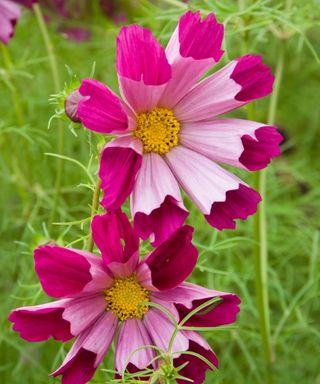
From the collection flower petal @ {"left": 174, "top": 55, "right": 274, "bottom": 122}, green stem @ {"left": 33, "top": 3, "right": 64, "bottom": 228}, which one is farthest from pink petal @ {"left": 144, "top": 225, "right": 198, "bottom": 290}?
green stem @ {"left": 33, "top": 3, "right": 64, "bottom": 228}

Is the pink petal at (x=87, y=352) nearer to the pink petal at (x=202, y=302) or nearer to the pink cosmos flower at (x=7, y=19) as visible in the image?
Result: the pink petal at (x=202, y=302)

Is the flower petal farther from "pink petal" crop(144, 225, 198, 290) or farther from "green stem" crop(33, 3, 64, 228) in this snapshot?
"green stem" crop(33, 3, 64, 228)

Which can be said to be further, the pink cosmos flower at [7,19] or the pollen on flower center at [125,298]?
the pink cosmos flower at [7,19]

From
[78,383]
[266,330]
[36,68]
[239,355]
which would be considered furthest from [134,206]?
[36,68]

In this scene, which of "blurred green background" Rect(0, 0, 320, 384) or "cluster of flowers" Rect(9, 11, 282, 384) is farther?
"blurred green background" Rect(0, 0, 320, 384)

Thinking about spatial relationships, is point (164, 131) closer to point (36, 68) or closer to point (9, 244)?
point (9, 244)

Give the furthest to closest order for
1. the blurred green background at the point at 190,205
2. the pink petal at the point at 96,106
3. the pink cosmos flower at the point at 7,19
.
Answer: the blurred green background at the point at 190,205, the pink cosmos flower at the point at 7,19, the pink petal at the point at 96,106

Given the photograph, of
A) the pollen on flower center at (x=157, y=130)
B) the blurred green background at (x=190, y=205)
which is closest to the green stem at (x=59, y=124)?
the blurred green background at (x=190, y=205)

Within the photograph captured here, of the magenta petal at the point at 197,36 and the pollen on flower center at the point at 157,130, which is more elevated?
the magenta petal at the point at 197,36

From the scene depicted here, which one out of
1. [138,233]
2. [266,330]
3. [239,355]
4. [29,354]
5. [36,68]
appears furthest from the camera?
[36,68]
